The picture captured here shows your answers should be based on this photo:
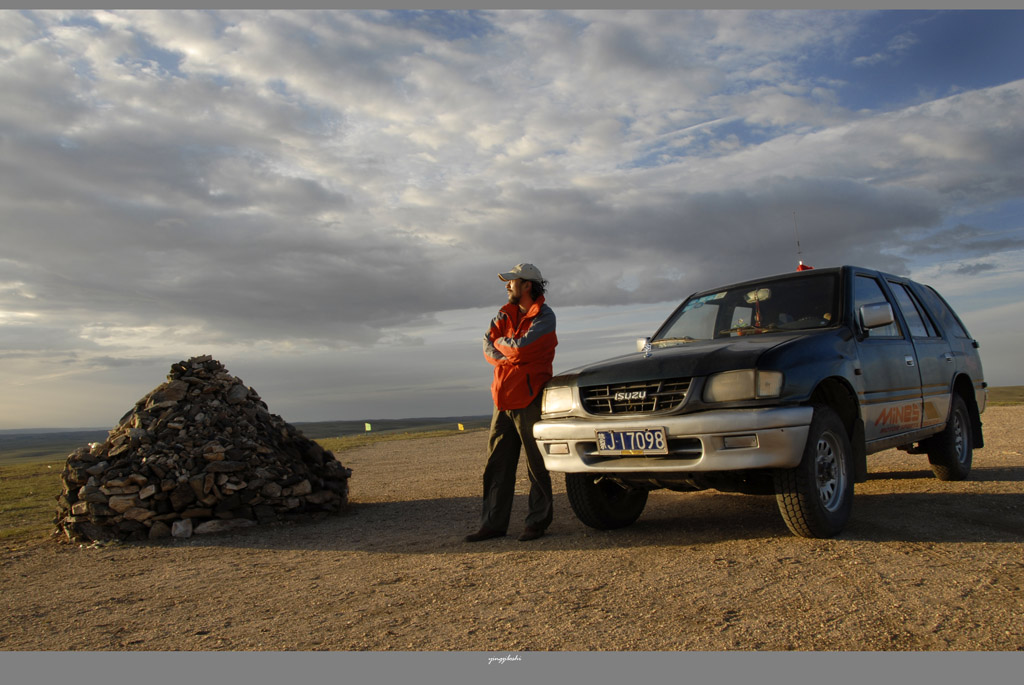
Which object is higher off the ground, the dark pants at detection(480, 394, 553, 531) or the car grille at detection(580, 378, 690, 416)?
the car grille at detection(580, 378, 690, 416)

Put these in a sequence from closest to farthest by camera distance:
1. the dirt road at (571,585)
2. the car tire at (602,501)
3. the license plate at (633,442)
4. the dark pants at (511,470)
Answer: the dirt road at (571,585) → the license plate at (633,442) → the car tire at (602,501) → the dark pants at (511,470)

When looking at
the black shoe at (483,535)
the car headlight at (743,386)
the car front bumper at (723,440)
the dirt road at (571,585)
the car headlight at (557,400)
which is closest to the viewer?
the dirt road at (571,585)

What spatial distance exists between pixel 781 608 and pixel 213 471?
6.02m

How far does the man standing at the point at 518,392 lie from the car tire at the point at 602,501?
0.24 meters

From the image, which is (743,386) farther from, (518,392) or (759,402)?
(518,392)

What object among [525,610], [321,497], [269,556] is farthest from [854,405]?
[321,497]

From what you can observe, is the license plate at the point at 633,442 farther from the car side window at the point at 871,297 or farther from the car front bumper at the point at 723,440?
the car side window at the point at 871,297

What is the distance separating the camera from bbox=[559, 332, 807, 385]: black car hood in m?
4.77

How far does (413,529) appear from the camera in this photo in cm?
694

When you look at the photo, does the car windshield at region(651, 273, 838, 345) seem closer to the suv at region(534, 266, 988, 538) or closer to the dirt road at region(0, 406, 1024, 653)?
the suv at region(534, 266, 988, 538)

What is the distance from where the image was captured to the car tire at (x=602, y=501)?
569 centimetres

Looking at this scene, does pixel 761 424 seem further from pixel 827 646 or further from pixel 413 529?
pixel 413 529

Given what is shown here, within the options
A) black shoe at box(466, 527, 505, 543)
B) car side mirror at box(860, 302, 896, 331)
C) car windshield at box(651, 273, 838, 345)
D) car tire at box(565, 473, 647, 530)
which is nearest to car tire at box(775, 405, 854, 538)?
car side mirror at box(860, 302, 896, 331)

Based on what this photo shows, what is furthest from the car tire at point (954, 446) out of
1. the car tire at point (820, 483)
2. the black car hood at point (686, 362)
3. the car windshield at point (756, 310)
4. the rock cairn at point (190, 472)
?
the rock cairn at point (190, 472)
